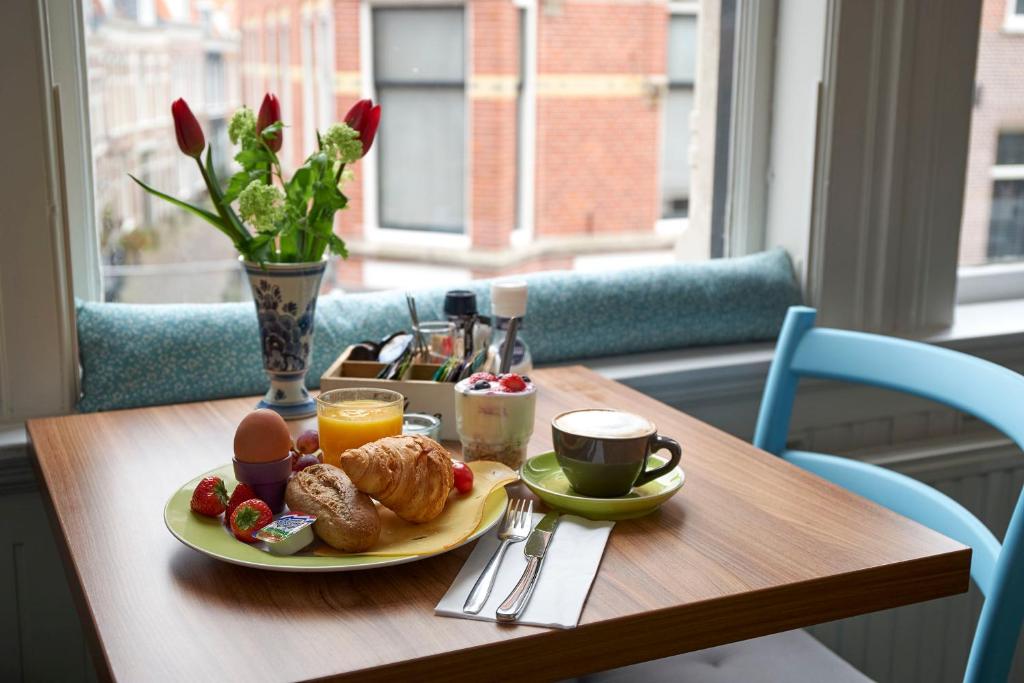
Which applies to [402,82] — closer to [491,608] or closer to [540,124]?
[540,124]

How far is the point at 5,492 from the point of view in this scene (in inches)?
59.5

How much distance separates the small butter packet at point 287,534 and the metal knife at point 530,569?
0.20 m

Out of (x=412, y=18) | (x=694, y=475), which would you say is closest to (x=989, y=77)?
(x=412, y=18)

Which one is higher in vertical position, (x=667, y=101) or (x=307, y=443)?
(x=667, y=101)

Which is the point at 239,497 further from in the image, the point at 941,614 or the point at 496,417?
the point at 941,614

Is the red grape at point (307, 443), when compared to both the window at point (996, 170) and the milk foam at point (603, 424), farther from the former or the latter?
the window at point (996, 170)

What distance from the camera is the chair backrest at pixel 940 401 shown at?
1105 millimetres

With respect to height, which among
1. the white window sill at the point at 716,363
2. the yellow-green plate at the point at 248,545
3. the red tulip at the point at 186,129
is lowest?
the white window sill at the point at 716,363

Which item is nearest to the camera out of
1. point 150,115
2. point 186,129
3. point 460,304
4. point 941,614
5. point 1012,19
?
point 186,129

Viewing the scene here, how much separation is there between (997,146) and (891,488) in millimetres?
1464

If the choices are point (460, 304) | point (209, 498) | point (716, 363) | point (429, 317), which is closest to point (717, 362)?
point (716, 363)

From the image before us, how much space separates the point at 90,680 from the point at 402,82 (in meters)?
1.15

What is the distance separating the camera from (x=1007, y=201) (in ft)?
8.39

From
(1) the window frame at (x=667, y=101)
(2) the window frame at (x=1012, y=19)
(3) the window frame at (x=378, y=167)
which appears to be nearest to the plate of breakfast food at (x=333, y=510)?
(3) the window frame at (x=378, y=167)
